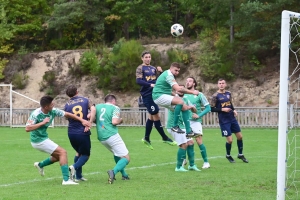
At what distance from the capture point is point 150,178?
12992mm

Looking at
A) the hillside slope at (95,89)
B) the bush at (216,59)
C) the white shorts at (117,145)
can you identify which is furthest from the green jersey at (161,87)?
the bush at (216,59)

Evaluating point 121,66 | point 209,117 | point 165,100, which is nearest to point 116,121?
point 165,100

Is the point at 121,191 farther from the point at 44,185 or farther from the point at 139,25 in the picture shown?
the point at 139,25

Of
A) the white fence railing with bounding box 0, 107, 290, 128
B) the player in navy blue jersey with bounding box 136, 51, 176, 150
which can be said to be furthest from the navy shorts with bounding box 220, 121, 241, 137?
the white fence railing with bounding box 0, 107, 290, 128

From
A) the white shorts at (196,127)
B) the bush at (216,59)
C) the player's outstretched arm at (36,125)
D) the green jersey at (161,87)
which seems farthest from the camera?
the bush at (216,59)

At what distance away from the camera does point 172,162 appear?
16.8 meters

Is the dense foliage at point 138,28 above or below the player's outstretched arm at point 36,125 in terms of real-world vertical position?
above

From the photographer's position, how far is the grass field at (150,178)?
35.0ft

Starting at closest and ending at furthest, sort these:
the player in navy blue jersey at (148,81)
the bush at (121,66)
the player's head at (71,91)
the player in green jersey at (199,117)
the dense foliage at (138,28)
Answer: the player's head at (71,91) < the player in navy blue jersey at (148,81) < the player in green jersey at (199,117) < the dense foliage at (138,28) < the bush at (121,66)

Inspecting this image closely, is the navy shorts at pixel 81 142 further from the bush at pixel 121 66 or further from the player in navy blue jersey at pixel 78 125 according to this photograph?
the bush at pixel 121 66

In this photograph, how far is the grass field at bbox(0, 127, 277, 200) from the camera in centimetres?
1067

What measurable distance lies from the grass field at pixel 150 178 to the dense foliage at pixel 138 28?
20.9m

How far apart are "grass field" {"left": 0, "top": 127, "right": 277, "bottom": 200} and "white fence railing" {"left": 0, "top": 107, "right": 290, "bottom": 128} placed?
1218 cm

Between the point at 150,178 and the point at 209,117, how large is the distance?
21.5 m
